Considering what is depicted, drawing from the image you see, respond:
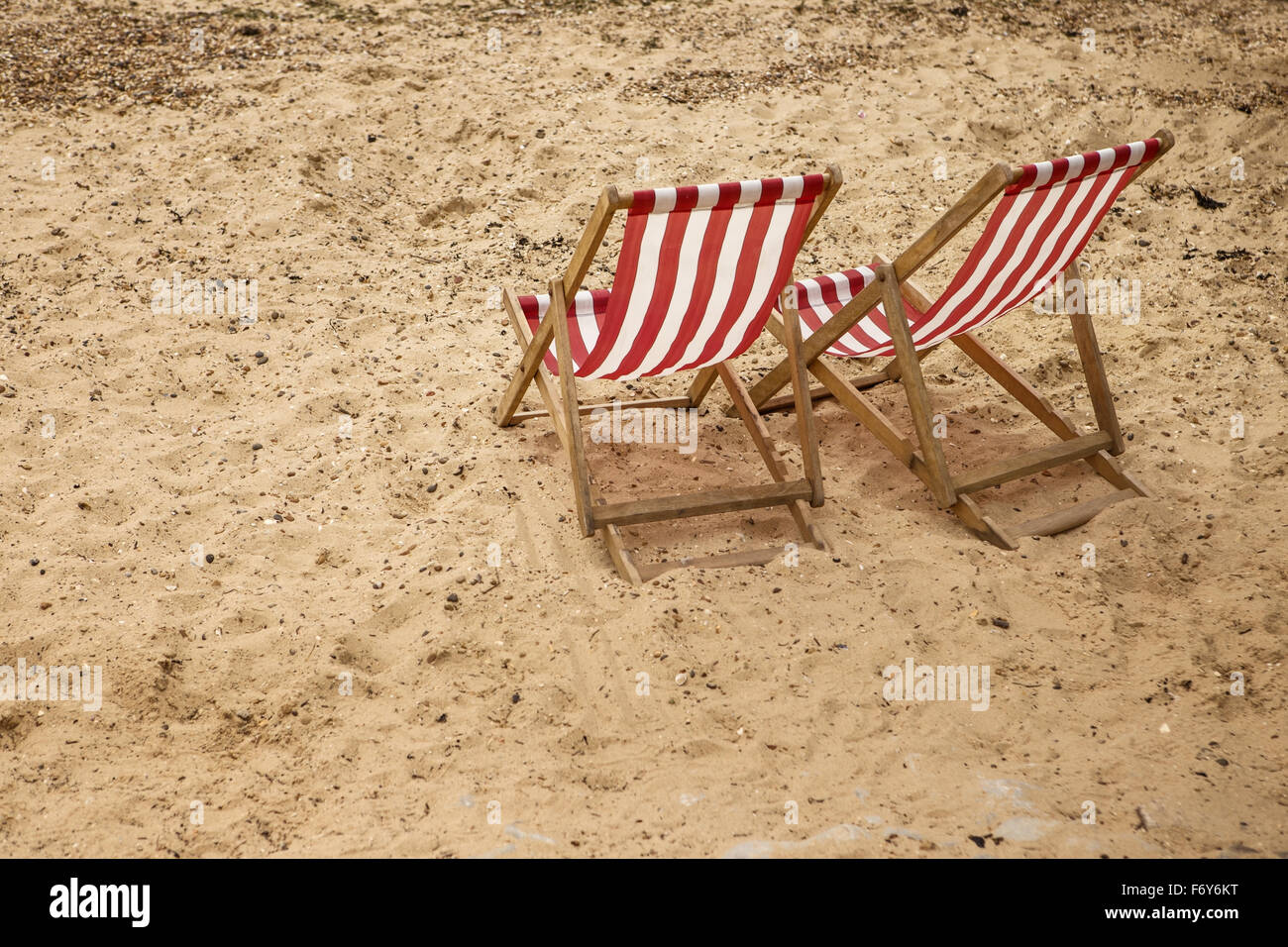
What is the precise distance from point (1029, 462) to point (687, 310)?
128cm

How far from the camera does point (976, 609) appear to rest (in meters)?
3.14

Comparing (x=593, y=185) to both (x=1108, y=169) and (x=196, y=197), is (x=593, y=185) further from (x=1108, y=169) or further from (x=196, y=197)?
(x=1108, y=169)

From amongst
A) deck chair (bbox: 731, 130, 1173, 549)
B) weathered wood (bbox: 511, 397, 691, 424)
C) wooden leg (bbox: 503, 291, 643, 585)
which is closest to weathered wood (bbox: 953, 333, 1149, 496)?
deck chair (bbox: 731, 130, 1173, 549)

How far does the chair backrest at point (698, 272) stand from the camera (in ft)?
9.86

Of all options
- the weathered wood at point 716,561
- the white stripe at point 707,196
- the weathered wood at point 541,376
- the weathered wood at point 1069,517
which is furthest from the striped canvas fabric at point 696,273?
the weathered wood at point 1069,517

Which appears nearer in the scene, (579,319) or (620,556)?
(620,556)

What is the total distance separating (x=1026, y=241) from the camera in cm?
340

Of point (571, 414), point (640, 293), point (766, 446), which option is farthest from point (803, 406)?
point (571, 414)

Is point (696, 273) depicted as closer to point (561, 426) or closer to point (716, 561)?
point (561, 426)

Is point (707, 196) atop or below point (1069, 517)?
atop

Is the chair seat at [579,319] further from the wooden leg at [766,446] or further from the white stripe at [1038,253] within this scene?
the white stripe at [1038,253]

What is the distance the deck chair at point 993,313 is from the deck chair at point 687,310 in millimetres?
241

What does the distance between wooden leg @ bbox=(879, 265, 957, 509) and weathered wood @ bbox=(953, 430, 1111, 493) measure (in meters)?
0.06
